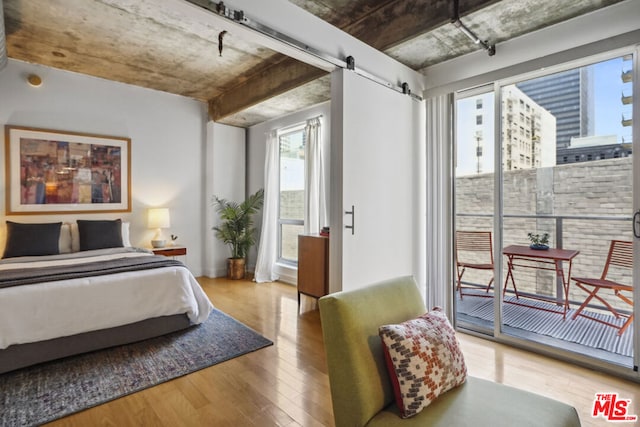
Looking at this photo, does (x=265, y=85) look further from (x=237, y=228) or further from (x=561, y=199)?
(x=561, y=199)

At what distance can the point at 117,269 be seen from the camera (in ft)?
9.71

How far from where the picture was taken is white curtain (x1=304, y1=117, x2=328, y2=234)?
14.7ft

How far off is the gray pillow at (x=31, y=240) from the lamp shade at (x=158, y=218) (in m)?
1.10

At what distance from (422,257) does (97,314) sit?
3124 mm

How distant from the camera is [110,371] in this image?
2.42 metres

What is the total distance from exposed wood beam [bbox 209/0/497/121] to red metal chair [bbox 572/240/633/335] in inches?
93.8

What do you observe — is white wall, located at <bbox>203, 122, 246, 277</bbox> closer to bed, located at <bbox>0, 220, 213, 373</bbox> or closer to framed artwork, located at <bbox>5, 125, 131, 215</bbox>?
framed artwork, located at <bbox>5, 125, 131, 215</bbox>

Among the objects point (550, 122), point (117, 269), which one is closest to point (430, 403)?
point (117, 269)

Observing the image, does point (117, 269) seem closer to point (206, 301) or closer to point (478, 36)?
point (206, 301)

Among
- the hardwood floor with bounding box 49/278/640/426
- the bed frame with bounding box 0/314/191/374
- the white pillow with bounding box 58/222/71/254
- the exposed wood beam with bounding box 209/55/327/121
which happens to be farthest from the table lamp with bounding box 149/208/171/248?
the hardwood floor with bounding box 49/278/640/426

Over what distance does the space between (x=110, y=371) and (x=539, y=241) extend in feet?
13.2

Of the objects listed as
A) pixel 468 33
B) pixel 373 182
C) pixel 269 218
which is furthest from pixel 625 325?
pixel 269 218

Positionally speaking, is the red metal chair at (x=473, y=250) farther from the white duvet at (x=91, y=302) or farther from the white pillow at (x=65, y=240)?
the white pillow at (x=65, y=240)

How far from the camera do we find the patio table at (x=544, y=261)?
3215mm
